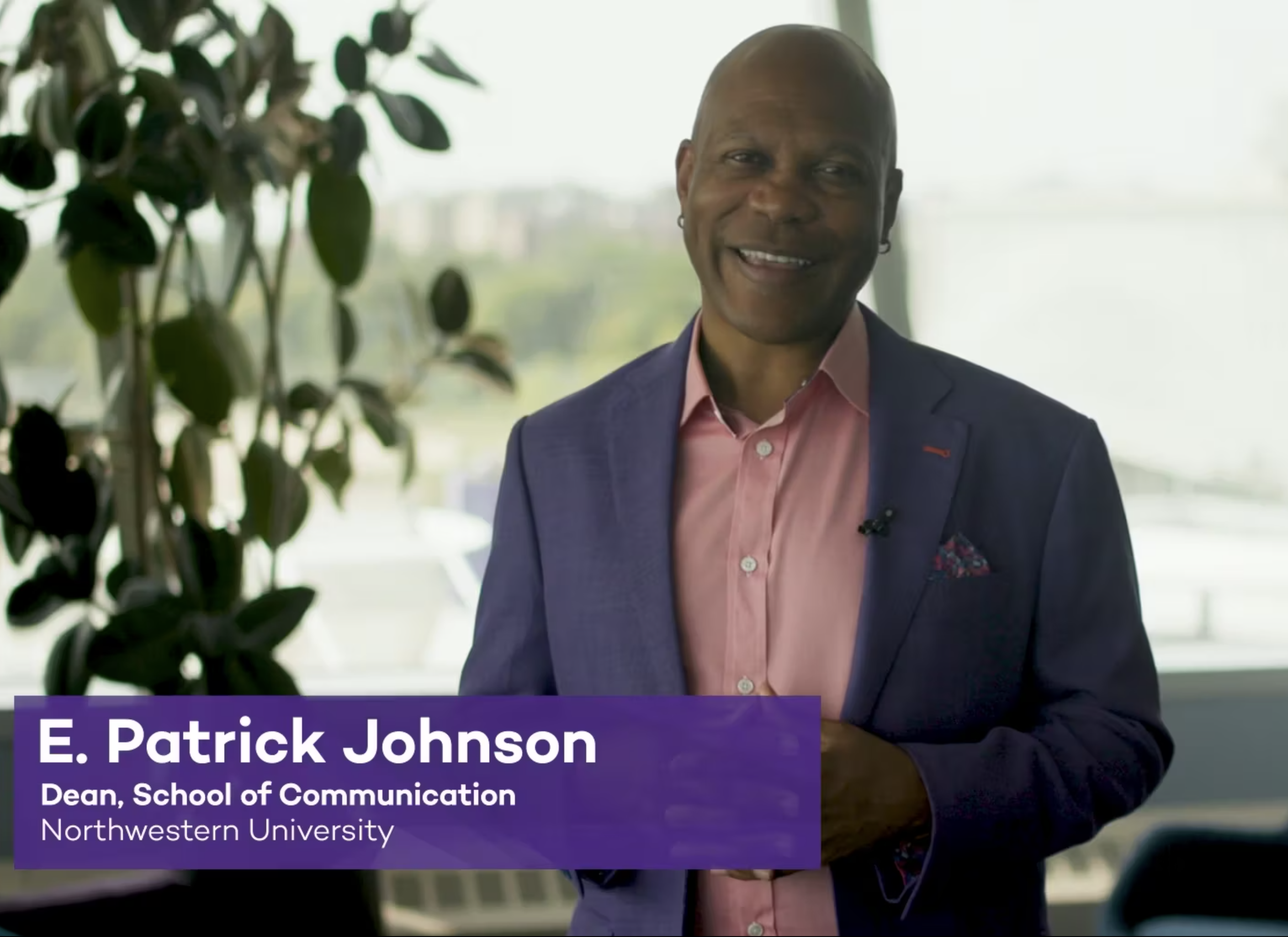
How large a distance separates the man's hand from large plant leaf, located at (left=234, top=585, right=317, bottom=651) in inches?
48.1

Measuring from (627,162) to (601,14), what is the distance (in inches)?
13.8

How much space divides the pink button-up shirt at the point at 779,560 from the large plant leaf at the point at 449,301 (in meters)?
1.28

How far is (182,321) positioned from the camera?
2.21m

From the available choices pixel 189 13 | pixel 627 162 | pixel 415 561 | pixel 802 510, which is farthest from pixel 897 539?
pixel 415 561

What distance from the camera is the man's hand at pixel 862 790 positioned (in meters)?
1.05

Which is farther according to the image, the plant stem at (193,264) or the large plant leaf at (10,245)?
the plant stem at (193,264)

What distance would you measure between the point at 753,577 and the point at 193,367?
1.38m

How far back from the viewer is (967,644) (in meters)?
1.10

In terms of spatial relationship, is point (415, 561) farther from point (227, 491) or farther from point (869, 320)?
point (869, 320)

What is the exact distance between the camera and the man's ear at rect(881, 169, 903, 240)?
3.57 ft

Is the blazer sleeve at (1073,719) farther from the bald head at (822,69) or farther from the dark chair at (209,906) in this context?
the dark chair at (209,906)

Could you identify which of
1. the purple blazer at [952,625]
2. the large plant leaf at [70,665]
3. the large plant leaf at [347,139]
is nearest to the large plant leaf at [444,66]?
the large plant leaf at [347,139]

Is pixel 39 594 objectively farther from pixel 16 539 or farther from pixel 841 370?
pixel 841 370

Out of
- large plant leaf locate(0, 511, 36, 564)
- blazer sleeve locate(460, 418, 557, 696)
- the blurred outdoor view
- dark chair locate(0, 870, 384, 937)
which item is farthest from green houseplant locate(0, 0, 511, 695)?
blazer sleeve locate(460, 418, 557, 696)
